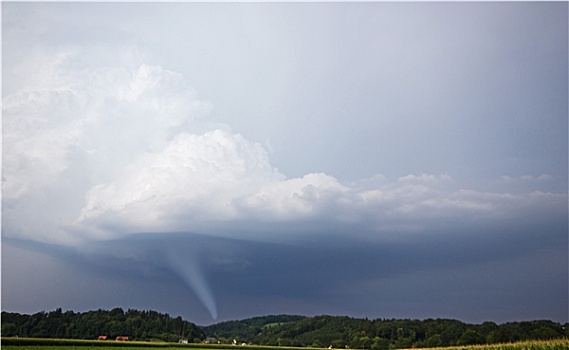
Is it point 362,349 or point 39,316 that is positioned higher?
point 39,316

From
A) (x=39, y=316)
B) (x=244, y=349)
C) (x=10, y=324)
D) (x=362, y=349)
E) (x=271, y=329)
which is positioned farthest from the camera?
(x=271, y=329)

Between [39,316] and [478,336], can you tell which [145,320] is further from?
[478,336]

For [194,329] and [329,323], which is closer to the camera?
[194,329]

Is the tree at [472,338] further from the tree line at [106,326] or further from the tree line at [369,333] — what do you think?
the tree line at [106,326]

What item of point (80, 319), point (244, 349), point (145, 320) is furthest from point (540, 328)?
point (80, 319)

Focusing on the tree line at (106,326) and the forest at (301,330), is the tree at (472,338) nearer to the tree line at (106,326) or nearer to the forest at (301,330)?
the forest at (301,330)

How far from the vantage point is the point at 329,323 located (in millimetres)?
125688

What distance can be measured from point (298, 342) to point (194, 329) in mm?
23980

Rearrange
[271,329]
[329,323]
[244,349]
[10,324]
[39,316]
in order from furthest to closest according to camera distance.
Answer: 1. [271,329]
2. [329,323]
3. [39,316]
4. [10,324]
5. [244,349]

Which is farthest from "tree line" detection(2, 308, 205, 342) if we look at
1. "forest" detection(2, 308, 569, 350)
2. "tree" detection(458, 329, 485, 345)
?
"tree" detection(458, 329, 485, 345)

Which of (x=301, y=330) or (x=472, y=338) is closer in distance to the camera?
(x=472, y=338)

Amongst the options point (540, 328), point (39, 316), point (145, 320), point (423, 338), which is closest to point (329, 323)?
point (423, 338)

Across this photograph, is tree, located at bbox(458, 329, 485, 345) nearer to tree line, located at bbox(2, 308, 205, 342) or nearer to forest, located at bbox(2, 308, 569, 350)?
forest, located at bbox(2, 308, 569, 350)

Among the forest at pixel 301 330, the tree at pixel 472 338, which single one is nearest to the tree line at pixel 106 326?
the forest at pixel 301 330
